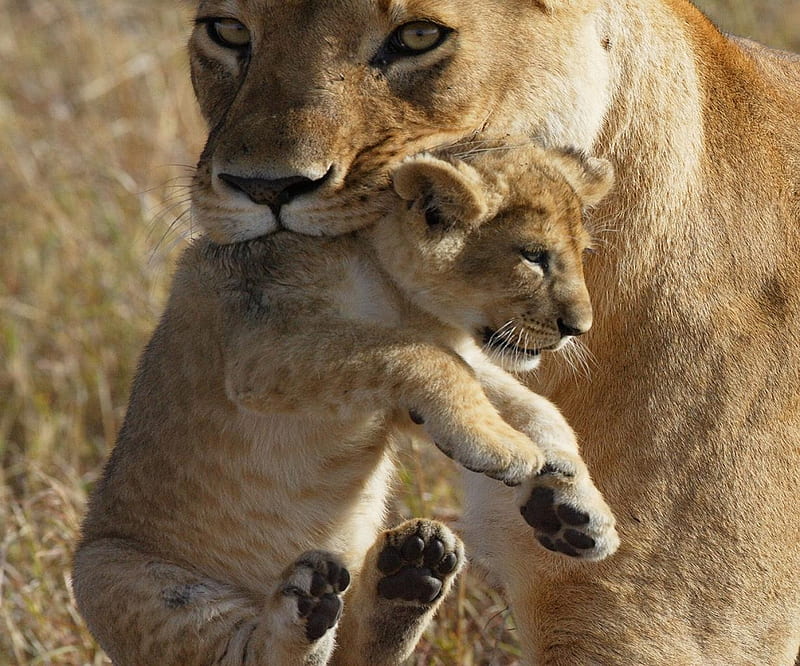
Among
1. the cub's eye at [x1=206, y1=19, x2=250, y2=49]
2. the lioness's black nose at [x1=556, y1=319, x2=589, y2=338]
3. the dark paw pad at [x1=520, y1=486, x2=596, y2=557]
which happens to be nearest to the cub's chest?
the lioness's black nose at [x1=556, y1=319, x2=589, y2=338]

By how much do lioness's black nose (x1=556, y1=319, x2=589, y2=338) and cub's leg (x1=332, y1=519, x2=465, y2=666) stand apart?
1.38 feet

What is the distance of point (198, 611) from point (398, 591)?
42 cm

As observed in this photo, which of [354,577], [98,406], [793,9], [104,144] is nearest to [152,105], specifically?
[104,144]

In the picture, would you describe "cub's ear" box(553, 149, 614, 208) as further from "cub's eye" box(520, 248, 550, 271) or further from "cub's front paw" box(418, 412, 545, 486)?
"cub's front paw" box(418, 412, 545, 486)

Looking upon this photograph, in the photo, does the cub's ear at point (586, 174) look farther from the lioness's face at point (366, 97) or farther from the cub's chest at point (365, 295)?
the cub's chest at point (365, 295)

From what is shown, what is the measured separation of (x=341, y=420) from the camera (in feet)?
8.21

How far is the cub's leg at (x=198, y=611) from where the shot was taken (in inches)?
97.1

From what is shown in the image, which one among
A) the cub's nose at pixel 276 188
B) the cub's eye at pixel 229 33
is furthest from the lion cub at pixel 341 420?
the cub's eye at pixel 229 33

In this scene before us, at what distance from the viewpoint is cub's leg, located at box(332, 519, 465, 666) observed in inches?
99.1

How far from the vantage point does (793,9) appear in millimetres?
6645

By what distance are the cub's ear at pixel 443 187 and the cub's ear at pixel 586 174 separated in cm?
20

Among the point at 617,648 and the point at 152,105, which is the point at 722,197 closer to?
the point at 617,648

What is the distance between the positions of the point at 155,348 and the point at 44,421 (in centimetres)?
190

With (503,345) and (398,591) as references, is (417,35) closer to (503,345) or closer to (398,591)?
(503,345)
